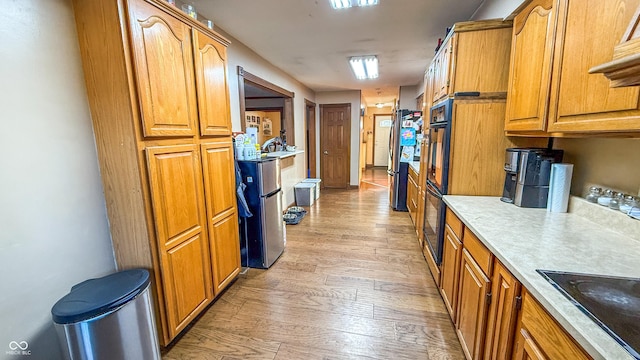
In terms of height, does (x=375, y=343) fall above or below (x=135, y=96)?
below

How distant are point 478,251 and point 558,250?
33 centimetres

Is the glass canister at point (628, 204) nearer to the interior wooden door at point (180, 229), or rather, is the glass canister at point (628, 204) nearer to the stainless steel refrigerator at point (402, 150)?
the interior wooden door at point (180, 229)

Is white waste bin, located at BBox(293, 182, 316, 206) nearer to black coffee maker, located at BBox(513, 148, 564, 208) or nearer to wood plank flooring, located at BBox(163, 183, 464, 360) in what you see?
wood plank flooring, located at BBox(163, 183, 464, 360)

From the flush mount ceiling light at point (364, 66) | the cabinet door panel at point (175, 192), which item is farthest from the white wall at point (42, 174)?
the flush mount ceiling light at point (364, 66)

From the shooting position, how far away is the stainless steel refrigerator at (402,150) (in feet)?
13.3

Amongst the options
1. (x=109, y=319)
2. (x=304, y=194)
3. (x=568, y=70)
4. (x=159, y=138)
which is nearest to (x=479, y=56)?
(x=568, y=70)

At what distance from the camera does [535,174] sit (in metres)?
1.61

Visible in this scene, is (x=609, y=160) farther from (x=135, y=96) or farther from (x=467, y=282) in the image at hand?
(x=135, y=96)

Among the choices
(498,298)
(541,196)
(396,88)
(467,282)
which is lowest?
(467,282)

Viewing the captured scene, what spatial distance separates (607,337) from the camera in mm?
655

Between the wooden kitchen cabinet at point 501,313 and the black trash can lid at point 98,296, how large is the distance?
70.0 inches

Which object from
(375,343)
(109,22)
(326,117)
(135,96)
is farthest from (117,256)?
(326,117)

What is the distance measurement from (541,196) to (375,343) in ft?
4.83

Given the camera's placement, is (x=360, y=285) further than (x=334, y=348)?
Yes
